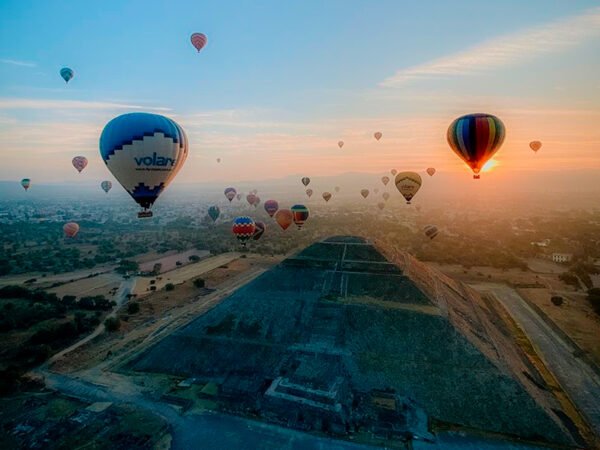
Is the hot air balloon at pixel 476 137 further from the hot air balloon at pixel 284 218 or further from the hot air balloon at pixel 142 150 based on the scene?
the hot air balloon at pixel 284 218

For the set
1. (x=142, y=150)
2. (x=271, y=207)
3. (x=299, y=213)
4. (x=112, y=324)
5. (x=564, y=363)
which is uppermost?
(x=142, y=150)

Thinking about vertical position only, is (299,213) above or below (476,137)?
below

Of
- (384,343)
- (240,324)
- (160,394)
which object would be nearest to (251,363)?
(240,324)

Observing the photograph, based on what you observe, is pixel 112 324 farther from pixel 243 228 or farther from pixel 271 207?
pixel 271 207

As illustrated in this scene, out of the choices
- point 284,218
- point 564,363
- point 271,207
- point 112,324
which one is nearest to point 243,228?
point 284,218

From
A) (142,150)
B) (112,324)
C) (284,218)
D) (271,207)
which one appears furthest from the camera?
(271,207)
